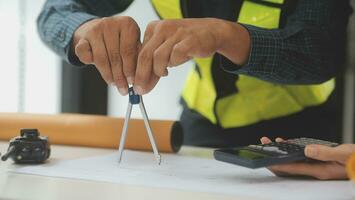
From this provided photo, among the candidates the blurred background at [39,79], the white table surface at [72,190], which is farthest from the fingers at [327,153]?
the blurred background at [39,79]

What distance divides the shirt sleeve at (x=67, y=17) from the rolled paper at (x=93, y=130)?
11cm

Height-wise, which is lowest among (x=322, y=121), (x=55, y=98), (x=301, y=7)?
(x=55, y=98)

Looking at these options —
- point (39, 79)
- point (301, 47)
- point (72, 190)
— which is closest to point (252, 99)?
point (301, 47)

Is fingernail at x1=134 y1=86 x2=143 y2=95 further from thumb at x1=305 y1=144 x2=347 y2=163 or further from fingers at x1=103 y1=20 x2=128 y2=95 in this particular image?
thumb at x1=305 y1=144 x2=347 y2=163

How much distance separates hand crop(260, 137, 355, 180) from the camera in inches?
23.5

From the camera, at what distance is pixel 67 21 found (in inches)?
35.7

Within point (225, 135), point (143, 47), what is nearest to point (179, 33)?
point (143, 47)

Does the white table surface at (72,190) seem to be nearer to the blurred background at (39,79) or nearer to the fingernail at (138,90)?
the fingernail at (138,90)

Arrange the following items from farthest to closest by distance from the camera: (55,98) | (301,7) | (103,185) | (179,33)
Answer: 1. (55,98)
2. (301,7)
3. (179,33)
4. (103,185)

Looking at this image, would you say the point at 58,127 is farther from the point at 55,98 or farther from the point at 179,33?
the point at 55,98

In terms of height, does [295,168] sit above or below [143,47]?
below

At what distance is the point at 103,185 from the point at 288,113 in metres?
0.58

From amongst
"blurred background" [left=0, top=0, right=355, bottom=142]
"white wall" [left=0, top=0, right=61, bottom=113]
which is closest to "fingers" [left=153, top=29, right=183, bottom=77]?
"blurred background" [left=0, top=0, right=355, bottom=142]

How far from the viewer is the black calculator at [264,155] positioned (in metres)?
0.58
